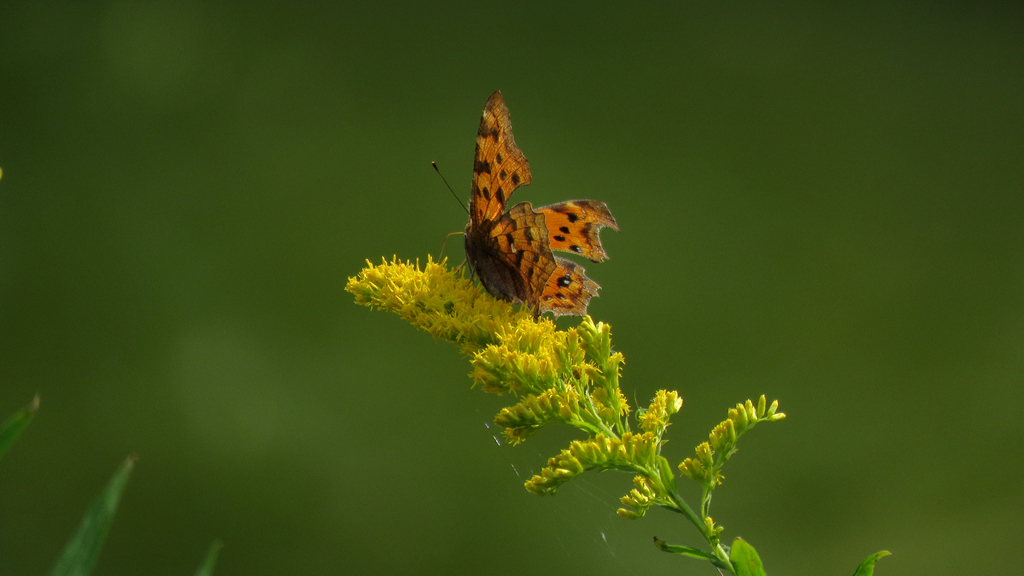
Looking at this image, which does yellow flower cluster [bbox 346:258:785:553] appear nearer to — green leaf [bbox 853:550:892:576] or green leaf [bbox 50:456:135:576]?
green leaf [bbox 853:550:892:576]

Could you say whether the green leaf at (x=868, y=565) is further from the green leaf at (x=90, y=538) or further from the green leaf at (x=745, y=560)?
the green leaf at (x=90, y=538)

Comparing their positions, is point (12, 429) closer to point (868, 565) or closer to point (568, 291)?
point (868, 565)

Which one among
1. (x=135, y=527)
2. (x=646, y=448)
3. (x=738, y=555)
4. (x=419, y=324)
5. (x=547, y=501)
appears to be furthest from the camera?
(x=547, y=501)

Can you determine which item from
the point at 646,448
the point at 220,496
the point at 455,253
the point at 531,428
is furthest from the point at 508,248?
the point at 220,496

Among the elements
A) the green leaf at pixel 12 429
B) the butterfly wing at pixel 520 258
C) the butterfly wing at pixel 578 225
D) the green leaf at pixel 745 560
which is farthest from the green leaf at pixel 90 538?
the butterfly wing at pixel 578 225

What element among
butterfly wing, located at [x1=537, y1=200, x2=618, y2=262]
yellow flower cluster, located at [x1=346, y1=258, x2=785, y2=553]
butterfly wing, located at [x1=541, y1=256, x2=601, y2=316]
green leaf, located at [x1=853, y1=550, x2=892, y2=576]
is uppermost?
butterfly wing, located at [x1=537, y1=200, x2=618, y2=262]

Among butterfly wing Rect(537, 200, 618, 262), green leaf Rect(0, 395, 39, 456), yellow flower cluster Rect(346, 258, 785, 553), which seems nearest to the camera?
green leaf Rect(0, 395, 39, 456)

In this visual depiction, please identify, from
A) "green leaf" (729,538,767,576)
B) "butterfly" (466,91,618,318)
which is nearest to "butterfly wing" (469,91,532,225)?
"butterfly" (466,91,618,318)

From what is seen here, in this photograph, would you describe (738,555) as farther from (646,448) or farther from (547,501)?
(547,501)
